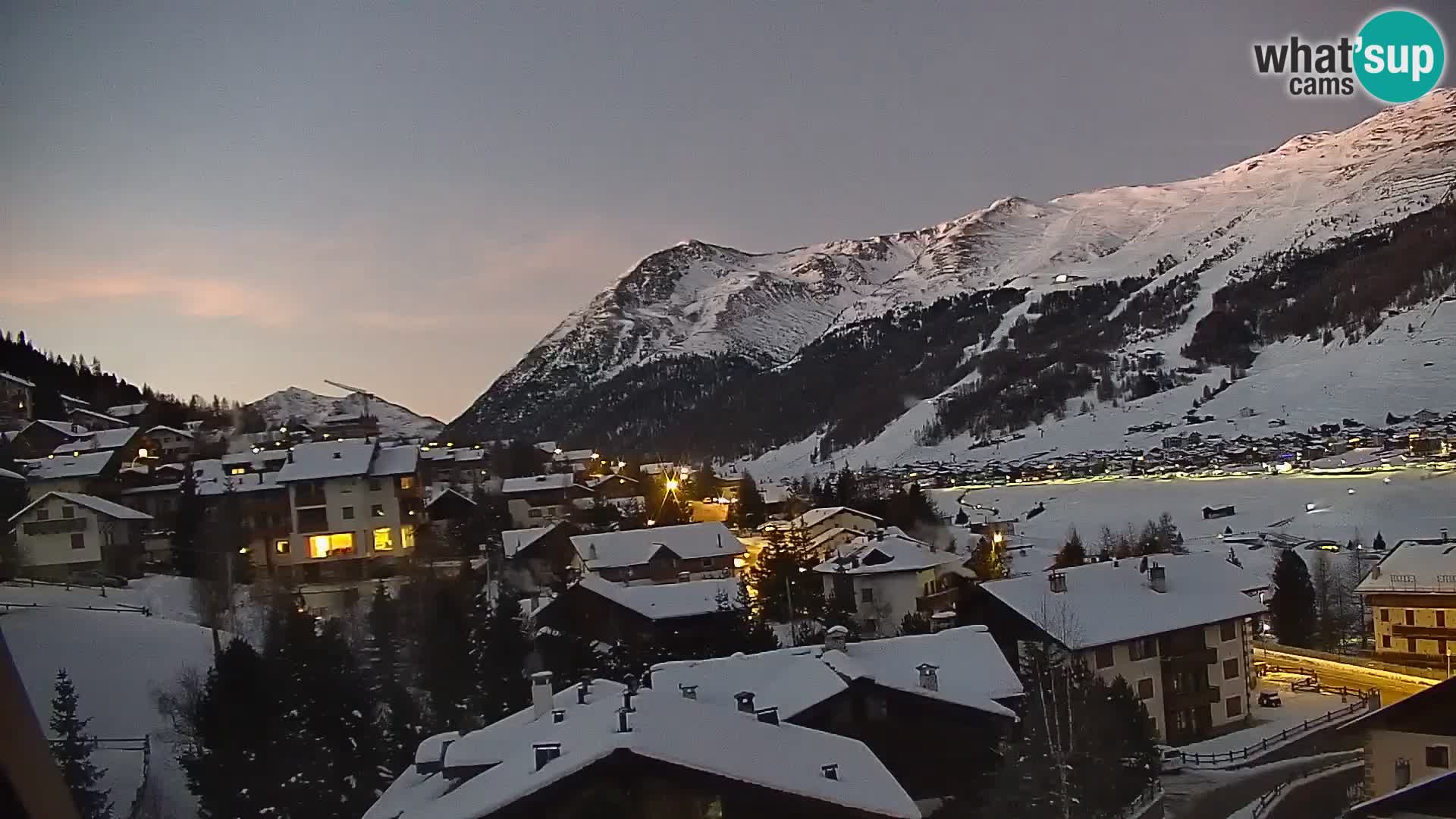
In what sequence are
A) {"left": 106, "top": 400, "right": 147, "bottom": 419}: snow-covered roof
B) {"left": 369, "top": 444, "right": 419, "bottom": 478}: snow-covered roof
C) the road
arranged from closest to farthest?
the road < {"left": 106, "top": 400, "right": 147, "bottom": 419}: snow-covered roof < {"left": 369, "top": 444, "right": 419, "bottom": 478}: snow-covered roof

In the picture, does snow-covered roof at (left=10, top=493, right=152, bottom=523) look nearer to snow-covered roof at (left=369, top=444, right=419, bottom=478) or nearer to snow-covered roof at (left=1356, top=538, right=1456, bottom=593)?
snow-covered roof at (left=369, top=444, right=419, bottom=478)

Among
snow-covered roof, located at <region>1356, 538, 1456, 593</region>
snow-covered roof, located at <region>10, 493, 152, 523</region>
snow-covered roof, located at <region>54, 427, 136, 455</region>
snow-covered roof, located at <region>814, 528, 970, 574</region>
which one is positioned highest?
snow-covered roof, located at <region>54, 427, 136, 455</region>

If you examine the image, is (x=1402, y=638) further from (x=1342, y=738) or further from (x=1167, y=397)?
(x=1167, y=397)

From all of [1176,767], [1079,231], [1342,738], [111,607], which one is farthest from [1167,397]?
[111,607]

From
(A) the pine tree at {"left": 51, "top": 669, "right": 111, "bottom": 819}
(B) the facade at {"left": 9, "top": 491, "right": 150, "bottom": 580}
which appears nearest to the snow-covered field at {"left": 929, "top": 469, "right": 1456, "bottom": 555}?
(B) the facade at {"left": 9, "top": 491, "right": 150, "bottom": 580}

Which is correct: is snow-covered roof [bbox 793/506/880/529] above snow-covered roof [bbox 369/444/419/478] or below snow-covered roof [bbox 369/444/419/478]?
below

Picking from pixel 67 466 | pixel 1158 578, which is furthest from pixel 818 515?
pixel 67 466

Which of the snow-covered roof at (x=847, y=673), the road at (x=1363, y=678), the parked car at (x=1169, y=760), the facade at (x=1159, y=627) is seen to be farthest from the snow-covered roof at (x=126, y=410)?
the road at (x=1363, y=678)

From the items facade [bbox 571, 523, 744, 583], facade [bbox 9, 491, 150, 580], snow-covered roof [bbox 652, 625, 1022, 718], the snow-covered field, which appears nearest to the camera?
facade [bbox 9, 491, 150, 580]
